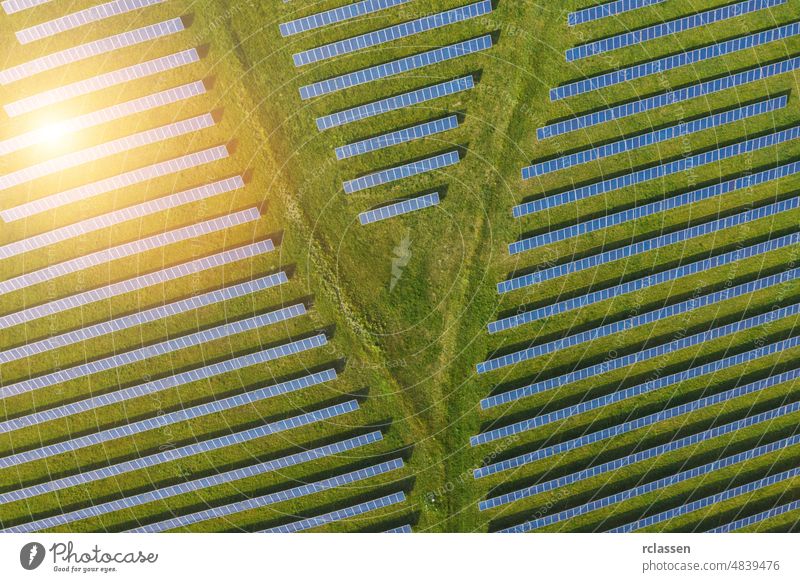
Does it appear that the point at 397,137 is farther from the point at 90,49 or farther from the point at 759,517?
the point at 759,517

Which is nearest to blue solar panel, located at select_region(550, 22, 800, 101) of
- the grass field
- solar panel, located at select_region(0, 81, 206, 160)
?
the grass field

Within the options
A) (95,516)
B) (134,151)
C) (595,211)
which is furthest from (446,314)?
(95,516)

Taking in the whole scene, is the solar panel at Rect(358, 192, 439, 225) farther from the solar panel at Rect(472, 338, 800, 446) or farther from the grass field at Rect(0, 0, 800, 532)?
the solar panel at Rect(472, 338, 800, 446)

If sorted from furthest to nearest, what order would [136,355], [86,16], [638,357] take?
[638,357], [136,355], [86,16]

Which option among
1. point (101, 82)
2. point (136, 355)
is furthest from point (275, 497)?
point (101, 82)
